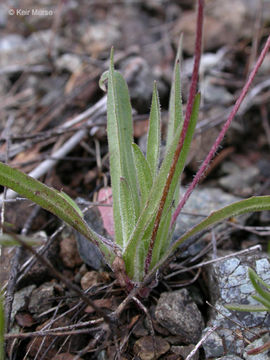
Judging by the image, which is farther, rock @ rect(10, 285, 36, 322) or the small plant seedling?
rock @ rect(10, 285, 36, 322)

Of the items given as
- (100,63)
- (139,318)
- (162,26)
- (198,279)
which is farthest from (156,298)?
(162,26)

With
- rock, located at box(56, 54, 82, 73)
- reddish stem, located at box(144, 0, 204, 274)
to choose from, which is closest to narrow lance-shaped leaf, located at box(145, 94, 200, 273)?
reddish stem, located at box(144, 0, 204, 274)

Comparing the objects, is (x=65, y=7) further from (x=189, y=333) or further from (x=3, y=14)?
(x=189, y=333)

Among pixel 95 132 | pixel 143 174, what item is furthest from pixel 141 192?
pixel 95 132

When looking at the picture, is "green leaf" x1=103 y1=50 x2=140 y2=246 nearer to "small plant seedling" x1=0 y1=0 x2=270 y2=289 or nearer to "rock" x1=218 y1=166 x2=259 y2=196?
"small plant seedling" x1=0 y1=0 x2=270 y2=289

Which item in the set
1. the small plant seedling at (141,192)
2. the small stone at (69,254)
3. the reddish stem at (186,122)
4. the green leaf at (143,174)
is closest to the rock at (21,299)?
the small stone at (69,254)

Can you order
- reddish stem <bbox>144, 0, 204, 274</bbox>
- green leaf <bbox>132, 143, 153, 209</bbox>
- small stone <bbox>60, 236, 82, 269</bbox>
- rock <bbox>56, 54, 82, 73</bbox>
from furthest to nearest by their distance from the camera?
rock <bbox>56, 54, 82, 73</bbox>
small stone <bbox>60, 236, 82, 269</bbox>
green leaf <bbox>132, 143, 153, 209</bbox>
reddish stem <bbox>144, 0, 204, 274</bbox>

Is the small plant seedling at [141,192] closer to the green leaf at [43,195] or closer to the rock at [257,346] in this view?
the green leaf at [43,195]
